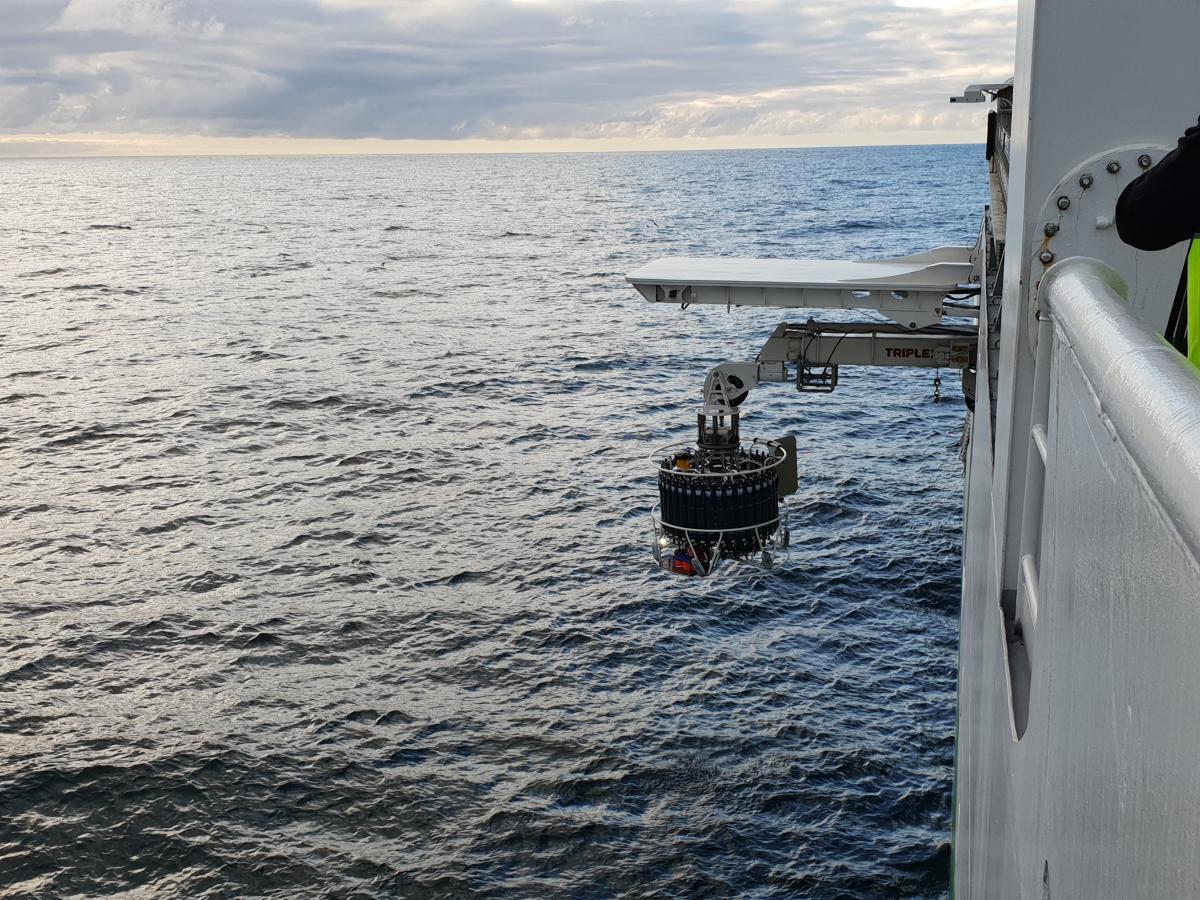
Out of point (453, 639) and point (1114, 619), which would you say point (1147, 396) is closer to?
point (1114, 619)

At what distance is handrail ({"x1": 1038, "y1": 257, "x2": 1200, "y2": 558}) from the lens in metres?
1.05

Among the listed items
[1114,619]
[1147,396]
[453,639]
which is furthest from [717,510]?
[1147,396]

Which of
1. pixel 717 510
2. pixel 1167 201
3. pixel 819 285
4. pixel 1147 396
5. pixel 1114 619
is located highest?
pixel 1167 201

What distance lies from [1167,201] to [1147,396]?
1501 mm

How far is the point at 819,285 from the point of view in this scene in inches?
867

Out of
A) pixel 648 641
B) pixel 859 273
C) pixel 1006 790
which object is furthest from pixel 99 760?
pixel 1006 790

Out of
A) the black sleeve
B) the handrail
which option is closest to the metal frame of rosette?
the black sleeve

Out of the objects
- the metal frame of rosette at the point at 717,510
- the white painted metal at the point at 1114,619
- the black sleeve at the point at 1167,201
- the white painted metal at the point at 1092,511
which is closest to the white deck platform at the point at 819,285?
the metal frame of rosette at the point at 717,510

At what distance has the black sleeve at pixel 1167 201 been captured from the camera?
8.23 ft

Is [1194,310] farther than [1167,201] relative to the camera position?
No

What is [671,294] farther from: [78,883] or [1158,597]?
[1158,597]

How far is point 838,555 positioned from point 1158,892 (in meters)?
28.8

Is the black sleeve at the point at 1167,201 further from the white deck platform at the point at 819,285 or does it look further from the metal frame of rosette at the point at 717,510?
the white deck platform at the point at 819,285

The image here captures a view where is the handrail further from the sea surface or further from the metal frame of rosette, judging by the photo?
the metal frame of rosette
